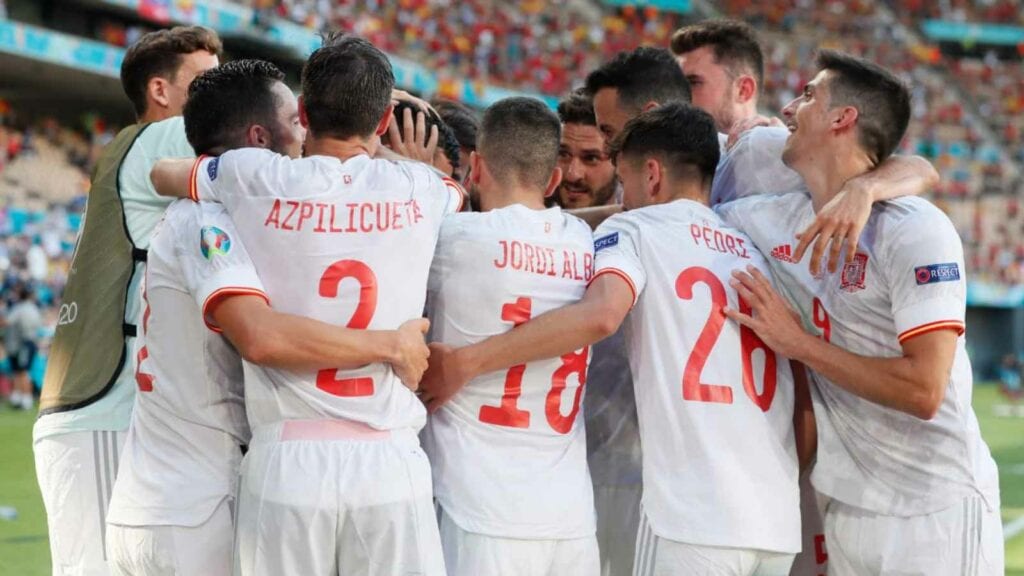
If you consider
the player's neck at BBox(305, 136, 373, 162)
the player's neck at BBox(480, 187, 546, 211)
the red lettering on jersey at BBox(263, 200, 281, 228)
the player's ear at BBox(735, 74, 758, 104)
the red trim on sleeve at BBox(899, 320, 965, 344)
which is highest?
the player's ear at BBox(735, 74, 758, 104)

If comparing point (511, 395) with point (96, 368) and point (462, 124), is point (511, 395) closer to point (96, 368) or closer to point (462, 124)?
point (96, 368)

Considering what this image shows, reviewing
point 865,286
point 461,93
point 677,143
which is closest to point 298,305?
point 677,143

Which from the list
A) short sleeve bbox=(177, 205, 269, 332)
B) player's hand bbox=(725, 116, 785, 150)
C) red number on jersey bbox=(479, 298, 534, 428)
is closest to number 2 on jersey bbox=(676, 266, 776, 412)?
red number on jersey bbox=(479, 298, 534, 428)

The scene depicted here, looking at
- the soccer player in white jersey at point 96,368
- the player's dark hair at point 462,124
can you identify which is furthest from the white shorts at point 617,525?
the player's dark hair at point 462,124

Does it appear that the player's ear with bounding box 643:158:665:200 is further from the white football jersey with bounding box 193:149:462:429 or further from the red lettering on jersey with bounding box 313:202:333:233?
the red lettering on jersey with bounding box 313:202:333:233

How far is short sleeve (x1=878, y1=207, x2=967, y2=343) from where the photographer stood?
382 centimetres

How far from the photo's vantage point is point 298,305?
11.9 feet

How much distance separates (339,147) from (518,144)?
0.64 metres

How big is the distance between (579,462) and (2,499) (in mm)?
8767

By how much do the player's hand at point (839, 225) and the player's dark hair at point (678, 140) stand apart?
0.50 meters

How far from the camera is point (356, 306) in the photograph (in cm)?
361

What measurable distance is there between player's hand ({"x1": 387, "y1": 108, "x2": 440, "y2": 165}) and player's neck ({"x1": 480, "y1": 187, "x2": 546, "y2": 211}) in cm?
60

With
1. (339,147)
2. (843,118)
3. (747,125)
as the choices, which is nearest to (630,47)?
(747,125)

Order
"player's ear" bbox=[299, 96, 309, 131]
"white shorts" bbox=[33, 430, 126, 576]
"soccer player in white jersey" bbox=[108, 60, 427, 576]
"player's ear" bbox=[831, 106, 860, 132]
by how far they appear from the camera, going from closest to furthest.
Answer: "soccer player in white jersey" bbox=[108, 60, 427, 576] → "player's ear" bbox=[299, 96, 309, 131] → "player's ear" bbox=[831, 106, 860, 132] → "white shorts" bbox=[33, 430, 126, 576]
